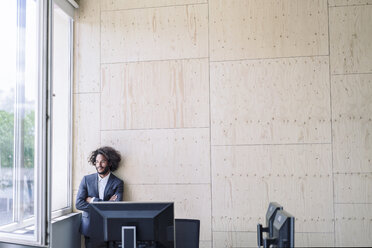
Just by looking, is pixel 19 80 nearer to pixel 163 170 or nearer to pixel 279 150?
pixel 163 170

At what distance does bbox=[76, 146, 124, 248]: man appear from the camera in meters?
4.47

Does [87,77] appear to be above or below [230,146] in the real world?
above

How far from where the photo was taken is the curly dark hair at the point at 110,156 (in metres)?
4.50

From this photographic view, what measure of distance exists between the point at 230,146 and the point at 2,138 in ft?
7.58

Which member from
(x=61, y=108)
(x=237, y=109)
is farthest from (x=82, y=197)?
(x=237, y=109)

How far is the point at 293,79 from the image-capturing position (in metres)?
4.42

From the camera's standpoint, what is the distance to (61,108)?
462 cm

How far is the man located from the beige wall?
0.15 metres

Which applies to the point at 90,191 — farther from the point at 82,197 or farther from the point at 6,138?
the point at 6,138

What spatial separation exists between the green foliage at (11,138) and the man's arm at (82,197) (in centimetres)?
105

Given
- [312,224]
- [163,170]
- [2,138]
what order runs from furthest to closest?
[163,170] < [312,224] < [2,138]

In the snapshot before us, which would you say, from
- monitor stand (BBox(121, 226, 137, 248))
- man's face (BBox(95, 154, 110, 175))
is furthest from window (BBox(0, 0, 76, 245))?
monitor stand (BBox(121, 226, 137, 248))

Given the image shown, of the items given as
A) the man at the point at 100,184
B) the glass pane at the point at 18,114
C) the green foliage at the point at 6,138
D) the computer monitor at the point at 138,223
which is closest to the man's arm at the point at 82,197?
the man at the point at 100,184

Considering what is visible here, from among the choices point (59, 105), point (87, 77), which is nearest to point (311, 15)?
point (87, 77)
